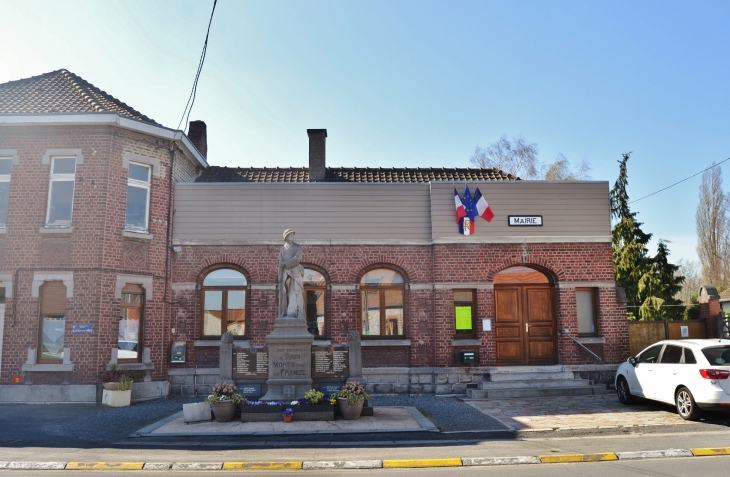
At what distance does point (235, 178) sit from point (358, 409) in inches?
432

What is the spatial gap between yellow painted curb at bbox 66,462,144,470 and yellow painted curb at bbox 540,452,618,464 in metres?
5.91

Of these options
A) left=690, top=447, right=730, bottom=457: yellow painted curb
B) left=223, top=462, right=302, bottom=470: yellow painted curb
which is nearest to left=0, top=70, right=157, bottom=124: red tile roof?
left=223, top=462, right=302, bottom=470: yellow painted curb

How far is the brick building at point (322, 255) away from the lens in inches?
620

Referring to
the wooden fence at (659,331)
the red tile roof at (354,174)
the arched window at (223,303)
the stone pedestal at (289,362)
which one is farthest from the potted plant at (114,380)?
the wooden fence at (659,331)

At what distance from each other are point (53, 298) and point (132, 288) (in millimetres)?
1924

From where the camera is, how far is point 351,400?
11.6 metres

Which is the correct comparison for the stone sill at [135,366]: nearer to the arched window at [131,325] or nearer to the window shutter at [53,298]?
the arched window at [131,325]

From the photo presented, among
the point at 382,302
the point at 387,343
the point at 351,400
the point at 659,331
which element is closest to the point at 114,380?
the point at 351,400

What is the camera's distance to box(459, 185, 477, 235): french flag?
668 inches

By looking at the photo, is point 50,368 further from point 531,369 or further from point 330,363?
point 531,369

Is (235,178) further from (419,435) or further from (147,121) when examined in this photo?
(419,435)

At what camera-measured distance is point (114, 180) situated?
15.7 metres

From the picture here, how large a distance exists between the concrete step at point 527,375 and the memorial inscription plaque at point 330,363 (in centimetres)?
488

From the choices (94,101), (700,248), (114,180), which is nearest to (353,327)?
(114,180)
